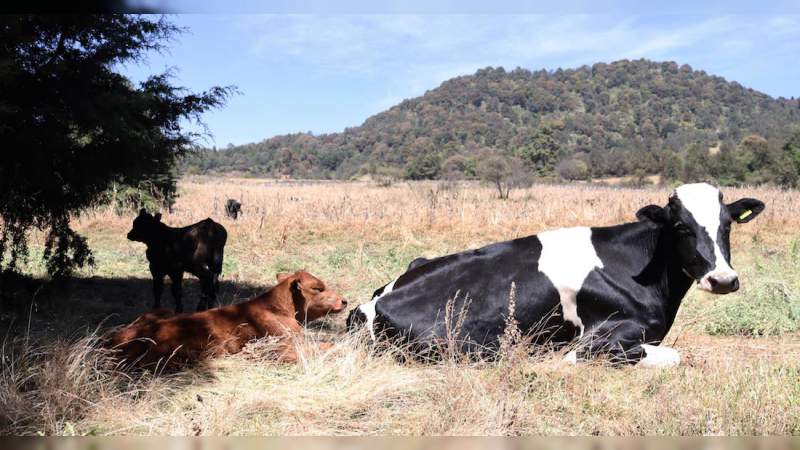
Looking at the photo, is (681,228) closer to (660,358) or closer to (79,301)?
(660,358)

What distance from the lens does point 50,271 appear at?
9.42m

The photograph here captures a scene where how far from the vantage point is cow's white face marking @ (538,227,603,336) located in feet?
17.6

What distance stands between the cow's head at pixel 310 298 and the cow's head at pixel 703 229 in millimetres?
3115

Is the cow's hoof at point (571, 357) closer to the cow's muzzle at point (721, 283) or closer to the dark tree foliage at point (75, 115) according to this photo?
the cow's muzzle at point (721, 283)

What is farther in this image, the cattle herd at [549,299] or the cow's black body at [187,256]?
the cow's black body at [187,256]

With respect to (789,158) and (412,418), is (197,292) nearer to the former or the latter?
(412,418)

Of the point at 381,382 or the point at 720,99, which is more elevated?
the point at 720,99

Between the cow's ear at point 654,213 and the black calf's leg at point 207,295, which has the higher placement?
the cow's ear at point 654,213

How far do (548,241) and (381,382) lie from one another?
217 centimetres

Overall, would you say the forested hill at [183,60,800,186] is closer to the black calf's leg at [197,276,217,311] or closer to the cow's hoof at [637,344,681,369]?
the black calf's leg at [197,276,217,311]

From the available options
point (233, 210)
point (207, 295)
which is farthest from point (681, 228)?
point (233, 210)

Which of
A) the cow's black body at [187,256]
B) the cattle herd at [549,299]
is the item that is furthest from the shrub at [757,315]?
the cow's black body at [187,256]

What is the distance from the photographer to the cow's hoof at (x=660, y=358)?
500cm

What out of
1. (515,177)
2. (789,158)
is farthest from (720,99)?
(515,177)
